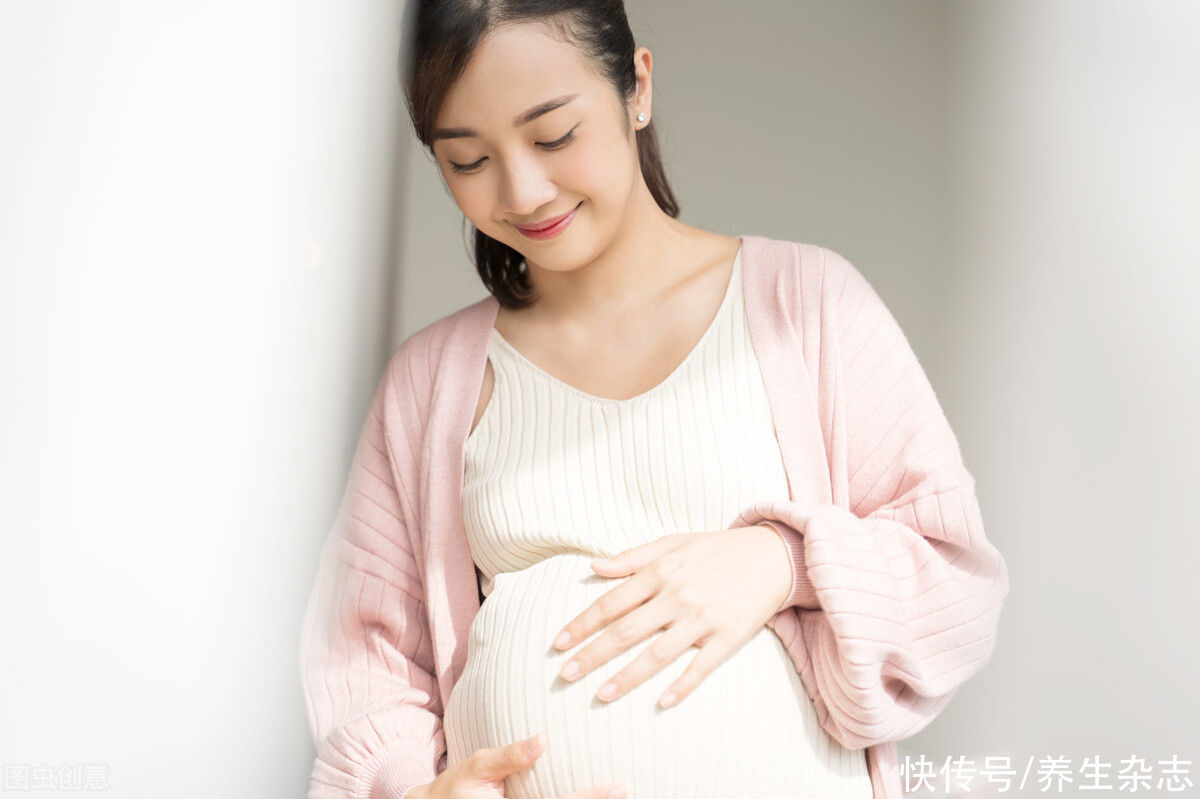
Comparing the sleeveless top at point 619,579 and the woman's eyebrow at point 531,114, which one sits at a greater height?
the woman's eyebrow at point 531,114

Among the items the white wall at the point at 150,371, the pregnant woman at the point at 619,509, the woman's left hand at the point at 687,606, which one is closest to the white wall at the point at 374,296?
the white wall at the point at 150,371

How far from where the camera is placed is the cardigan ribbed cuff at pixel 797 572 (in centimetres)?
86

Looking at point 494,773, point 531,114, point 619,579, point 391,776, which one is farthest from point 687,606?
point 531,114

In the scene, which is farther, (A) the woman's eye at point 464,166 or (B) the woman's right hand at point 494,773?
(A) the woman's eye at point 464,166

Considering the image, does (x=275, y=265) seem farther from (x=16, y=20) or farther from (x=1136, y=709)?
(x=1136, y=709)

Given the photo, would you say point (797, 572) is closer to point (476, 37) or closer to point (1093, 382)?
point (1093, 382)

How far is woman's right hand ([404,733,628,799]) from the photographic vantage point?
79cm

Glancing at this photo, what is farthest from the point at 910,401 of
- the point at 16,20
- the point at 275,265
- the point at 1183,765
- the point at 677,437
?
the point at 16,20

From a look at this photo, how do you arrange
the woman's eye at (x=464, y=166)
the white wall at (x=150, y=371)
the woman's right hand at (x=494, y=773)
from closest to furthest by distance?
the white wall at (x=150, y=371) → the woman's right hand at (x=494, y=773) → the woman's eye at (x=464, y=166)

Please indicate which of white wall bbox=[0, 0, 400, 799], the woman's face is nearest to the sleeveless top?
the woman's face

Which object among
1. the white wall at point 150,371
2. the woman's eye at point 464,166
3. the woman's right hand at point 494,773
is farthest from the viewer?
the woman's eye at point 464,166

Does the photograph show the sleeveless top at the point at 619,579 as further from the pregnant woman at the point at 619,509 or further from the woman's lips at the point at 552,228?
the woman's lips at the point at 552,228

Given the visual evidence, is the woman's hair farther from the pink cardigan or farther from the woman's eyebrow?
the pink cardigan

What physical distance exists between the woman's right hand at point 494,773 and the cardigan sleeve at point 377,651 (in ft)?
0.35
